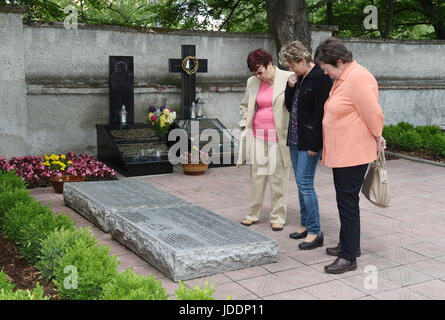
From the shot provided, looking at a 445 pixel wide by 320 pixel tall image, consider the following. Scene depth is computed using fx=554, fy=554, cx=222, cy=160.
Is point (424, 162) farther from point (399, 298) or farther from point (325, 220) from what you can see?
point (399, 298)

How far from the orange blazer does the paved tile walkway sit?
105 cm

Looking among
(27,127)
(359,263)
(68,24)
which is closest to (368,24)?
(68,24)

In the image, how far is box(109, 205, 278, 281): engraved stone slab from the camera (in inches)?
187

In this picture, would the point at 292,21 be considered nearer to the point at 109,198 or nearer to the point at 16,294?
the point at 109,198

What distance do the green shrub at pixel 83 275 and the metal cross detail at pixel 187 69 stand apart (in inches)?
286

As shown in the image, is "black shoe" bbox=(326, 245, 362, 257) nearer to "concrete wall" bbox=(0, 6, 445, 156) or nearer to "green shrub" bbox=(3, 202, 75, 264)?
"green shrub" bbox=(3, 202, 75, 264)

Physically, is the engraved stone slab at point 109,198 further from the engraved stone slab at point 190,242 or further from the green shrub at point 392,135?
the green shrub at point 392,135

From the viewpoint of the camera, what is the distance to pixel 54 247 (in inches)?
179

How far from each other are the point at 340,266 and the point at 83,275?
2248mm

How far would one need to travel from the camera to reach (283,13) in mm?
10945

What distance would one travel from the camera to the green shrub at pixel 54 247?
4.53 meters

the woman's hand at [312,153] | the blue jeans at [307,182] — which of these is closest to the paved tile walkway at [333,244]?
the blue jeans at [307,182]

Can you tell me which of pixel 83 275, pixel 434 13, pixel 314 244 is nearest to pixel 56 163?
pixel 314 244

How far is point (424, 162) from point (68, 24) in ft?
24.0
